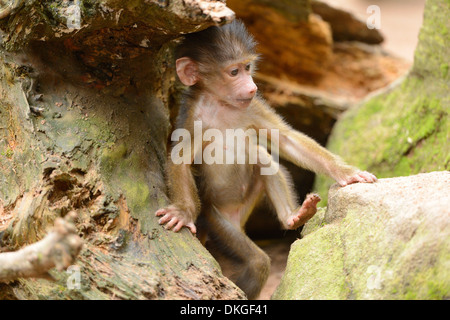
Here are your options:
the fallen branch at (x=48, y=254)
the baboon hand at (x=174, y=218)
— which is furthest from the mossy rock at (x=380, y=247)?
the fallen branch at (x=48, y=254)

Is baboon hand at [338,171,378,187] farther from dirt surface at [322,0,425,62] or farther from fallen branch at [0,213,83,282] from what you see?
dirt surface at [322,0,425,62]

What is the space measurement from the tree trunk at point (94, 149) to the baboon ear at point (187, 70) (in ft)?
0.94

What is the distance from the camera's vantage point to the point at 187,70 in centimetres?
448

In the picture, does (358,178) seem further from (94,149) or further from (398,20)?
(398,20)

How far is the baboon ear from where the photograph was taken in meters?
4.43

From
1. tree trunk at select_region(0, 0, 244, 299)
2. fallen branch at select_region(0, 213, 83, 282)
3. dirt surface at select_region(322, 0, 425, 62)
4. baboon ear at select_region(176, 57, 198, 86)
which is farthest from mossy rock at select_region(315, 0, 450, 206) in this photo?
dirt surface at select_region(322, 0, 425, 62)

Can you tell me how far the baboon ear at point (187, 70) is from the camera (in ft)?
14.5

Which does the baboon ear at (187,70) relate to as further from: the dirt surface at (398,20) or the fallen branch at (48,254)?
the dirt surface at (398,20)

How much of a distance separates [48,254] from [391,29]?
49.0 feet

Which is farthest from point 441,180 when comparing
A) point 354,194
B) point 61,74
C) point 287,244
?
point 287,244

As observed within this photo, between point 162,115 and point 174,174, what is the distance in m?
0.69

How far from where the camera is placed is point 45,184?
3471mm

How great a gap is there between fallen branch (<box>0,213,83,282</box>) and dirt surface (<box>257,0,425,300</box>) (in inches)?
155

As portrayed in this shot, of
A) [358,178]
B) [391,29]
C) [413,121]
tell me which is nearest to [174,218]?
[358,178]
